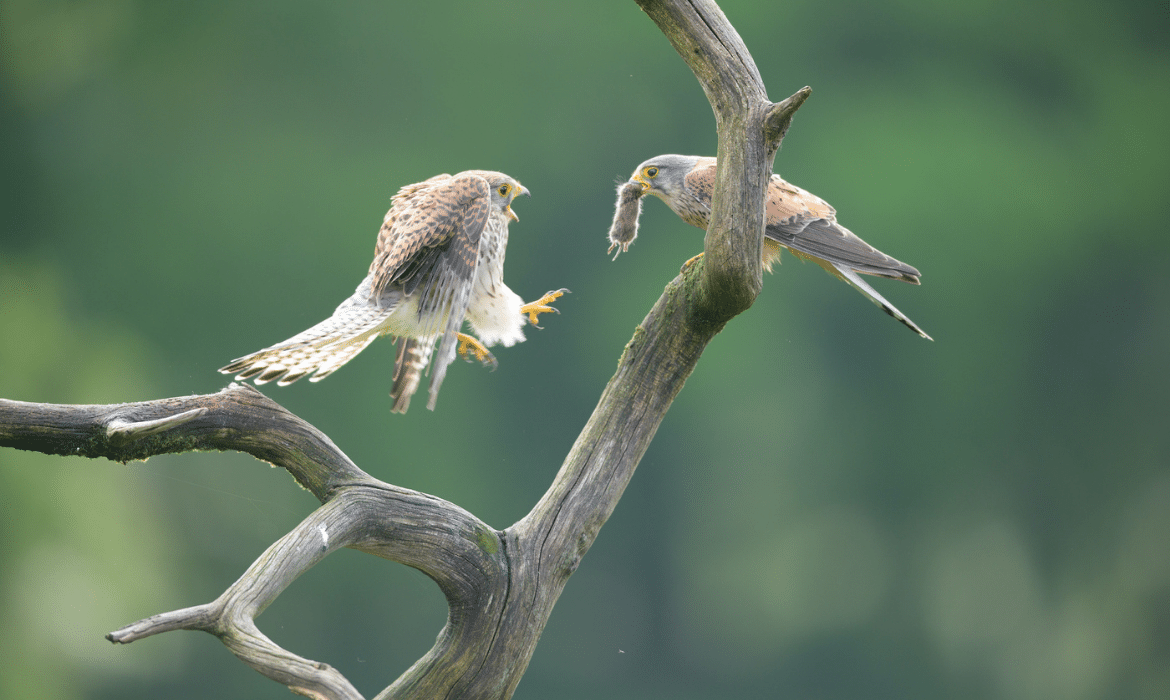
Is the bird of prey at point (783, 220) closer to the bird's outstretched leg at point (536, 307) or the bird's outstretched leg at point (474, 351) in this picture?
the bird's outstretched leg at point (536, 307)

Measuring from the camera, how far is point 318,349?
2291mm

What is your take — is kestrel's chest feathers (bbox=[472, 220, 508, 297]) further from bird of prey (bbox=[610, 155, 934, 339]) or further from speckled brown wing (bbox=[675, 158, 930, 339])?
speckled brown wing (bbox=[675, 158, 930, 339])

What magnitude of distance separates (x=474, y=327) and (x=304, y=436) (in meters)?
0.87

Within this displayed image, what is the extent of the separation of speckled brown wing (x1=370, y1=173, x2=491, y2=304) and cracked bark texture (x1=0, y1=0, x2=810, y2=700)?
1.80 feet

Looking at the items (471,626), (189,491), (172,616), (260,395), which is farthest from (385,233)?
(189,491)

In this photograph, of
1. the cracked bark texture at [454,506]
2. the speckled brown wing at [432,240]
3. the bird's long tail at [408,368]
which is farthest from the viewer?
the bird's long tail at [408,368]

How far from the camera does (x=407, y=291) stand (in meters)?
2.56

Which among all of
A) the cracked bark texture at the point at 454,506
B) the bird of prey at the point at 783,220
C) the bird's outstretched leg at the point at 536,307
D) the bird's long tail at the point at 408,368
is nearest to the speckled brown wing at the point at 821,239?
the bird of prey at the point at 783,220

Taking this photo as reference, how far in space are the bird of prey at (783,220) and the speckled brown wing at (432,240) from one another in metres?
0.49

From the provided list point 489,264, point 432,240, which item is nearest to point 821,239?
point 489,264

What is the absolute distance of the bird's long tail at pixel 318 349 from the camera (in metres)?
2.15

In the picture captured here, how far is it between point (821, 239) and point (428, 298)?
3.93 ft

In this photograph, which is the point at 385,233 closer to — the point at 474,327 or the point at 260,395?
the point at 474,327

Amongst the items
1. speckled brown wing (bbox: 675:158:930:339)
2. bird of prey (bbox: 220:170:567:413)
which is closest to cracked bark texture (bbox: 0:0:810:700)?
bird of prey (bbox: 220:170:567:413)
